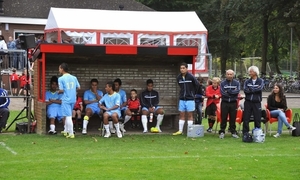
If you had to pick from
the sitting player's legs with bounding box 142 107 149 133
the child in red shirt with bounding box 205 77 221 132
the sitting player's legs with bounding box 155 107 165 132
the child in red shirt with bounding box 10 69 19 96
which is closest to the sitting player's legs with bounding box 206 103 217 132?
the child in red shirt with bounding box 205 77 221 132

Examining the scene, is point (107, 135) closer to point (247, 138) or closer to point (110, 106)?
point (110, 106)

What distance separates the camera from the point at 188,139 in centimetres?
1669

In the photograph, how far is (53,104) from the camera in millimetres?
17469

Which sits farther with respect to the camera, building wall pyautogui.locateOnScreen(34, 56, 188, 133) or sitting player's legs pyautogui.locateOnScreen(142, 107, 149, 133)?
building wall pyautogui.locateOnScreen(34, 56, 188, 133)

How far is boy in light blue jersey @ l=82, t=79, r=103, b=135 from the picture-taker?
687 inches

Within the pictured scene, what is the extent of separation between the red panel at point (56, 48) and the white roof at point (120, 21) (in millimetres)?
14247

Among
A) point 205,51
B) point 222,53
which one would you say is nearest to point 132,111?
point 205,51

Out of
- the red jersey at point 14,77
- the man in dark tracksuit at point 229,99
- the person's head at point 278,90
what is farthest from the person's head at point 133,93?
the red jersey at point 14,77

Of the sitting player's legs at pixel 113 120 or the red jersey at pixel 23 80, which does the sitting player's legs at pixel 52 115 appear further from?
the red jersey at pixel 23 80

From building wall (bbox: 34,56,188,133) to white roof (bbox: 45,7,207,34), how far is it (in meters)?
12.6

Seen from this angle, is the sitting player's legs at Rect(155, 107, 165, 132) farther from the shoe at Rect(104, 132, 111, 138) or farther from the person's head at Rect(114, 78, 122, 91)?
the shoe at Rect(104, 132, 111, 138)

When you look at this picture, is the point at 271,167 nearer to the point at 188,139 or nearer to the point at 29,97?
the point at 188,139

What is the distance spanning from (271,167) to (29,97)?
7.87 metres

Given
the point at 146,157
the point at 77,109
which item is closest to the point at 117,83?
the point at 77,109
